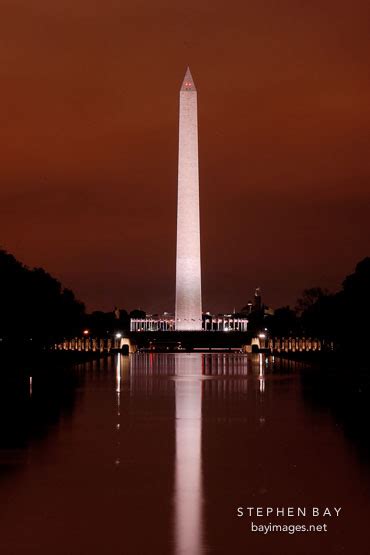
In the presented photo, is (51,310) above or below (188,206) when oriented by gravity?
below

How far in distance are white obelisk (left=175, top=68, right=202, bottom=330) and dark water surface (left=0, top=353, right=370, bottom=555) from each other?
67.6 meters

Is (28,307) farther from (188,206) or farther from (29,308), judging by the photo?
(188,206)

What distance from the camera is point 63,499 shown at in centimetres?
1218

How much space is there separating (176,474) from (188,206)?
82.9 m

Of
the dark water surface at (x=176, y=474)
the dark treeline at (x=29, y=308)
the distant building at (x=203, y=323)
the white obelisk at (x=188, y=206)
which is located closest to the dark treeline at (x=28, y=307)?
the dark treeline at (x=29, y=308)

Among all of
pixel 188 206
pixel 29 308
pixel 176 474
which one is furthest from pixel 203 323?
pixel 176 474

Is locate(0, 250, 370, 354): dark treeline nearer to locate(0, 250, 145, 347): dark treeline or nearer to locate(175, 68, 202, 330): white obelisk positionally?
locate(0, 250, 145, 347): dark treeline

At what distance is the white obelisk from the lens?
310 feet

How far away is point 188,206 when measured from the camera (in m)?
96.8

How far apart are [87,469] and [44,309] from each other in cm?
5940

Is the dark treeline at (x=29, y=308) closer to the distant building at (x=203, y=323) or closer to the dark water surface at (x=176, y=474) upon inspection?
the dark water surface at (x=176, y=474)

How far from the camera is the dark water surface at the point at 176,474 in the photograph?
10094mm

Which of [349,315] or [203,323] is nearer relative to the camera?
[349,315]

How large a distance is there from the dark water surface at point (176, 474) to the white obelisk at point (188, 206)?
67648 mm
